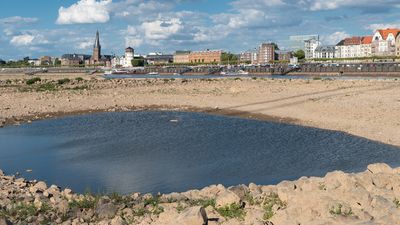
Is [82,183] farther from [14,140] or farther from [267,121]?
[267,121]

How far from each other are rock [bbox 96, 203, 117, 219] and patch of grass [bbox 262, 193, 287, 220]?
3.40m

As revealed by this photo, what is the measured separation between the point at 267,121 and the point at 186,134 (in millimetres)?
6813

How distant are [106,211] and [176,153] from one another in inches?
440

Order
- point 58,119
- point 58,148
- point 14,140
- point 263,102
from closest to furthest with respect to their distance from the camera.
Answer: point 58,148 → point 14,140 → point 58,119 → point 263,102

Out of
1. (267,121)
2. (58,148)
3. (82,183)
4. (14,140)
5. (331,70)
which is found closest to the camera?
(82,183)

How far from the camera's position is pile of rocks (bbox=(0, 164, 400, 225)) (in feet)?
29.4

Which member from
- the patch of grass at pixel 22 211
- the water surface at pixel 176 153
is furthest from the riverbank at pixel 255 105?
the patch of grass at pixel 22 211

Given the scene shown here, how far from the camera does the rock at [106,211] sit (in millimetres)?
10688

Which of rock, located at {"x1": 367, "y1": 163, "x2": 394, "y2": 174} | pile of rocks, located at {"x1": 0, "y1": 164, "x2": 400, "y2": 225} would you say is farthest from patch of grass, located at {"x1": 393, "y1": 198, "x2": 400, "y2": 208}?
rock, located at {"x1": 367, "y1": 163, "x2": 394, "y2": 174}

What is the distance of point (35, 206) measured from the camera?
11.4 m

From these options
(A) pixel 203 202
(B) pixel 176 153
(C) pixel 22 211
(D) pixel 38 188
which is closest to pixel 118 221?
(A) pixel 203 202

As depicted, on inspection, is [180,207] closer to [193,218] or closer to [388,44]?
[193,218]

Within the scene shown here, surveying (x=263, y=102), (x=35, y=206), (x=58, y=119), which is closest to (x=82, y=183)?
(x=35, y=206)

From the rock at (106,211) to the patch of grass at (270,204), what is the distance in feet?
11.2
